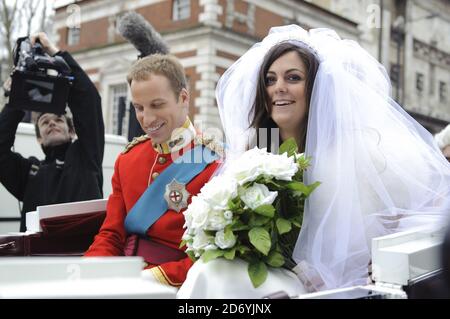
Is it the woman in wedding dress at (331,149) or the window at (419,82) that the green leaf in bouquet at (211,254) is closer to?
the woman in wedding dress at (331,149)

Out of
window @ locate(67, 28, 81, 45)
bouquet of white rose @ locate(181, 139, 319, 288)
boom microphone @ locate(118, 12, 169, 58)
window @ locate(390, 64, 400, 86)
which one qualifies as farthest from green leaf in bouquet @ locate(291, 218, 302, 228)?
window @ locate(390, 64, 400, 86)

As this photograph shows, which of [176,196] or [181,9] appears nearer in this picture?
[176,196]

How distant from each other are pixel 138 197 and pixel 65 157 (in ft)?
4.15

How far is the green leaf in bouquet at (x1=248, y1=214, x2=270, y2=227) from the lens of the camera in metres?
1.83

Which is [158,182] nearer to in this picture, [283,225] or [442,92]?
[283,225]

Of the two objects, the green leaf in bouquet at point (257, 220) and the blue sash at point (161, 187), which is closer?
the green leaf in bouquet at point (257, 220)

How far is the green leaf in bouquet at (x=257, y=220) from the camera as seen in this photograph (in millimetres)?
1831

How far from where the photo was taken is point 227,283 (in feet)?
5.79

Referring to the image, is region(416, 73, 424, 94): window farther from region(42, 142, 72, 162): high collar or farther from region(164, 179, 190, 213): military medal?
region(164, 179, 190, 213): military medal

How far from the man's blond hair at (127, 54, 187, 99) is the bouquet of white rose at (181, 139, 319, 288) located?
630 millimetres

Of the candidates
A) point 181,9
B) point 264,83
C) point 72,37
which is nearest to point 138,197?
point 264,83

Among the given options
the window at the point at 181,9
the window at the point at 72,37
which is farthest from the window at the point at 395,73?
the window at the point at 72,37

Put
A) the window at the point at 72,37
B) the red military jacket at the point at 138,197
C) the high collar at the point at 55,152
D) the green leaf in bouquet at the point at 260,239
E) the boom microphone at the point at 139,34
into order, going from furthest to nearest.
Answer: the window at the point at 72,37, the boom microphone at the point at 139,34, the high collar at the point at 55,152, the red military jacket at the point at 138,197, the green leaf in bouquet at the point at 260,239
